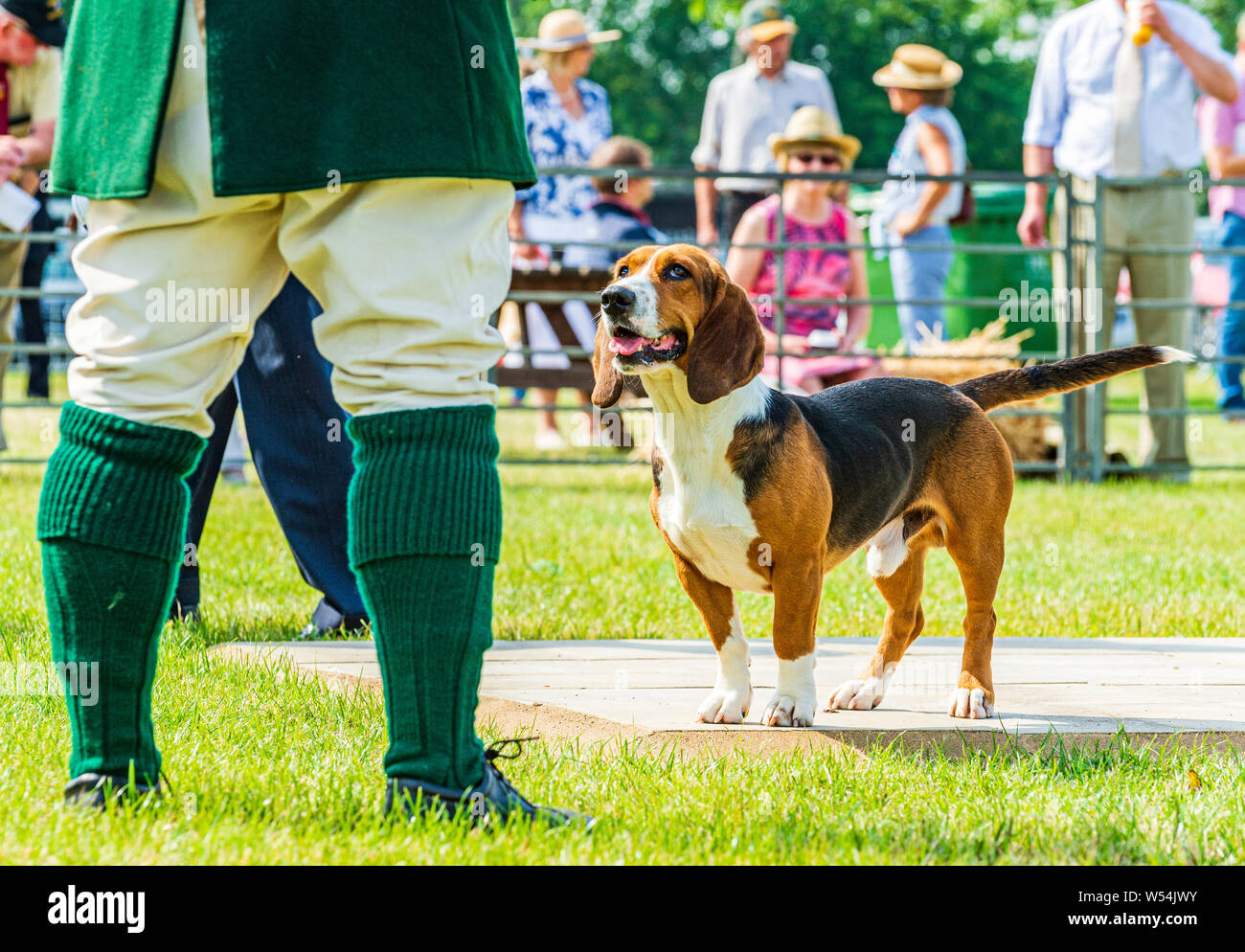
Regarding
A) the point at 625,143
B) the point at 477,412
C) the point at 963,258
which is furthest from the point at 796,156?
the point at 477,412

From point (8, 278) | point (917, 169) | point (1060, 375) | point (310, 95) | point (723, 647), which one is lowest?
point (723, 647)

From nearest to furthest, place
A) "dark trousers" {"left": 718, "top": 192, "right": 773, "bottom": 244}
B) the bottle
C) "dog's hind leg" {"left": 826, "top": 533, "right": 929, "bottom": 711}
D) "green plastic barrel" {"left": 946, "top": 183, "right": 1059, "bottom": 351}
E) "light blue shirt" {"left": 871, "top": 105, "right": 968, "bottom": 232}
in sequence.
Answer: "dog's hind leg" {"left": 826, "top": 533, "right": 929, "bottom": 711} < the bottle < "light blue shirt" {"left": 871, "top": 105, "right": 968, "bottom": 232} < "dark trousers" {"left": 718, "top": 192, "right": 773, "bottom": 244} < "green plastic barrel" {"left": 946, "top": 183, "right": 1059, "bottom": 351}

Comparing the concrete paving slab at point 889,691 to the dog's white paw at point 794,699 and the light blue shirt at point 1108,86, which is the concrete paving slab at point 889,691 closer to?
the dog's white paw at point 794,699

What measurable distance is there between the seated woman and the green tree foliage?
31.2 m

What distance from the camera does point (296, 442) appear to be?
13.7 ft

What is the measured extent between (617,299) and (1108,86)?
6591mm

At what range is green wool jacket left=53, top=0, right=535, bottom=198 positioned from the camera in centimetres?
212

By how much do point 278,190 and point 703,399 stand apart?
1.27 meters

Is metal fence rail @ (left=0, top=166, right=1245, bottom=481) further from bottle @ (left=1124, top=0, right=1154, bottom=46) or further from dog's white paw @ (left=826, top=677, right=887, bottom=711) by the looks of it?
dog's white paw @ (left=826, top=677, right=887, bottom=711)

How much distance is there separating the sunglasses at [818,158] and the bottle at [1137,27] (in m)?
1.87

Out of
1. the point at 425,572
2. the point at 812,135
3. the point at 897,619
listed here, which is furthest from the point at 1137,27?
the point at 425,572

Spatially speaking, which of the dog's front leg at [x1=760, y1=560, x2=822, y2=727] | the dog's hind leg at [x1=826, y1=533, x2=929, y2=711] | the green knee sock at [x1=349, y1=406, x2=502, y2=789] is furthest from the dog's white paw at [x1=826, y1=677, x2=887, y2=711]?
the green knee sock at [x1=349, y1=406, x2=502, y2=789]

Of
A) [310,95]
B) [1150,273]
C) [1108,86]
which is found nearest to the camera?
[310,95]

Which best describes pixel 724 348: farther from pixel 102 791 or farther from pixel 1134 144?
pixel 1134 144
